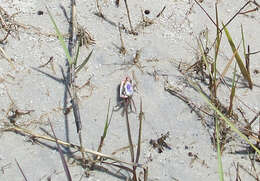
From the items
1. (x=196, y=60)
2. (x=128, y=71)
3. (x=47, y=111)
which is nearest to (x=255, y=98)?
(x=196, y=60)

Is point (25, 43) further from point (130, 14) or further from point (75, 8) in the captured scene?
point (130, 14)

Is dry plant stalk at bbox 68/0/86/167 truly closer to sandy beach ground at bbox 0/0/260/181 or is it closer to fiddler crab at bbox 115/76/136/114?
sandy beach ground at bbox 0/0/260/181

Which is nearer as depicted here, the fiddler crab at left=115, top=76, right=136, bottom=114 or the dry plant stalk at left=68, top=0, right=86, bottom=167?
the dry plant stalk at left=68, top=0, right=86, bottom=167

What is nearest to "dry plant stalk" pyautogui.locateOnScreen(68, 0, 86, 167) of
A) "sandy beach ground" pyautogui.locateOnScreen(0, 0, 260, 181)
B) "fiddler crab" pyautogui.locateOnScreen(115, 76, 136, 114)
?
"sandy beach ground" pyautogui.locateOnScreen(0, 0, 260, 181)

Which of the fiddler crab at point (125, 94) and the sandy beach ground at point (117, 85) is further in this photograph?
the fiddler crab at point (125, 94)

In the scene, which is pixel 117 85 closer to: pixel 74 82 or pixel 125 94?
pixel 125 94

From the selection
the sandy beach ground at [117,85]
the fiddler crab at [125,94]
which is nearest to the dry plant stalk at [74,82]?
the sandy beach ground at [117,85]

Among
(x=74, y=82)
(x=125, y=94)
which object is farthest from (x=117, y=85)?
(x=74, y=82)

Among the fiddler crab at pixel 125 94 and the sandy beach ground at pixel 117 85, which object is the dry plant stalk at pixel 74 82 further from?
the fiddler crab at pixel 125 94
